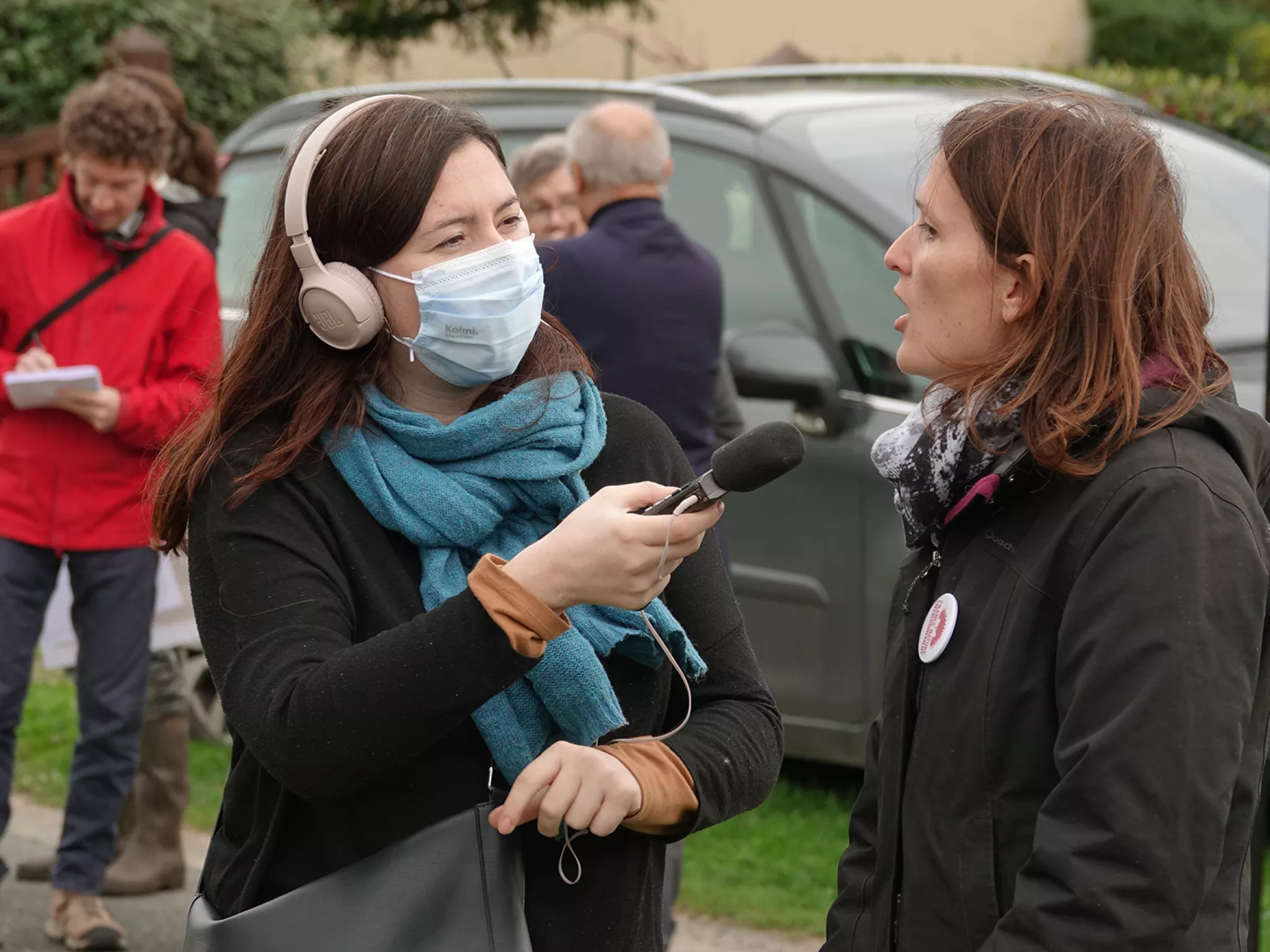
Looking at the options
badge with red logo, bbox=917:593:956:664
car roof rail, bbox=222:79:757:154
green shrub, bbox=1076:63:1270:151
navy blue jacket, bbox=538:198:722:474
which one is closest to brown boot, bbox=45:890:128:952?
navy blue jacket, bbox=538:198:722:474

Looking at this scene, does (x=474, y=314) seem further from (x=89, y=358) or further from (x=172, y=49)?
(x=172, y=49)

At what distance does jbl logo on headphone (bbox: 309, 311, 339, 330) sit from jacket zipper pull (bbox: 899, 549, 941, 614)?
→ 80 cm

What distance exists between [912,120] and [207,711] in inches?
129

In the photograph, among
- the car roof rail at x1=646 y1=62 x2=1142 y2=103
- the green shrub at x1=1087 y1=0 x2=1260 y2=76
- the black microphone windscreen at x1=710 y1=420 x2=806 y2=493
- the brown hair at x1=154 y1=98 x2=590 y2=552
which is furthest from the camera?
the green shrub at x1=1087 y1=0 x2=1260 y2=76

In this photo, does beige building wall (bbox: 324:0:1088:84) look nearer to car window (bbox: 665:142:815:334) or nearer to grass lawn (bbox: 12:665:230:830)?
grass lawn (bbox: 12:665:230:830)

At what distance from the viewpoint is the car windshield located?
5.08m

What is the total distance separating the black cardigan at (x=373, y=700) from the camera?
1.83 m

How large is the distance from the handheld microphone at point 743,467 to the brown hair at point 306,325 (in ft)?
1.67

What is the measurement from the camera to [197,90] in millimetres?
10297

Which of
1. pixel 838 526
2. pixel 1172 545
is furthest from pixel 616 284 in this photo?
pixel 1172 545

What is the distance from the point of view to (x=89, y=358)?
4.45 meters

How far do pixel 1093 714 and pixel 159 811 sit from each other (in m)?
3.82

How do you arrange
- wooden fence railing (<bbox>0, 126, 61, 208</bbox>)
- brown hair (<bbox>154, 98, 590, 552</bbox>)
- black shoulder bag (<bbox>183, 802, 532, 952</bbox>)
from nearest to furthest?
black shoulder bag (<bbox>183, 802, 532, 952</bbox>)
brown hair (<bbox>154, 98, 590, 552</bbox>)
wooden fence railing (<bbox>0, 126, 61, 208</bbox>)

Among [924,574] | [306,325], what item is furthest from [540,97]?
[924,574]
